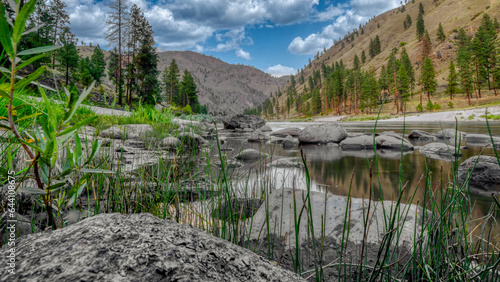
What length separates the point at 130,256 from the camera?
521mm

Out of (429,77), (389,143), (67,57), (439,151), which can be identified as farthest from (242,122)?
(429,77)

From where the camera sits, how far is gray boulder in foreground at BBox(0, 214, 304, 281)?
0.48 m

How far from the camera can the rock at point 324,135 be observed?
942 centimetres

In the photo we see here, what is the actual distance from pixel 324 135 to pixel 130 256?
9.61 m

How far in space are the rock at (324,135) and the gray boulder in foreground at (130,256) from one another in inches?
365

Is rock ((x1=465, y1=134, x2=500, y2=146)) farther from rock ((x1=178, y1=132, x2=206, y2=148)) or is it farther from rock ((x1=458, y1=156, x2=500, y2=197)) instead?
rock ((x1=178, y1=132, x2=206, y2=148))

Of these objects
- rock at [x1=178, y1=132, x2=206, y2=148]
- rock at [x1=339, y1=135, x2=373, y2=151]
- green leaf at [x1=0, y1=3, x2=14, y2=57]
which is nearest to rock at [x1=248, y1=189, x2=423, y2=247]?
green leaf at [x1=0, y1=3, x2=14, y2=57]

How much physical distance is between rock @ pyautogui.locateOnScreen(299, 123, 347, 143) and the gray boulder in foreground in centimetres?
926

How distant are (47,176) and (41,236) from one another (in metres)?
0.19

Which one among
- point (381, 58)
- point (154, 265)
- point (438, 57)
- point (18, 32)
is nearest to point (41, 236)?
point (154, 265)

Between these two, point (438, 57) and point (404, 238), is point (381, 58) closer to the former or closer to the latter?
point (438, 57)

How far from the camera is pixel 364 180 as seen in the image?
4090 mm

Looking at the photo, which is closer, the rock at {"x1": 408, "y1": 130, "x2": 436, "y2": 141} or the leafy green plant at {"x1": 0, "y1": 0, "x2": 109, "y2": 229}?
the leafy green plant at {"x1": 0, "y1": 0, "x2": 109, "y2": 229}

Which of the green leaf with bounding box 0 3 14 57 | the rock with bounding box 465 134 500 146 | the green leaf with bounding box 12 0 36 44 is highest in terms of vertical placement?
the green leaf with bounding box 12 0 36 44
